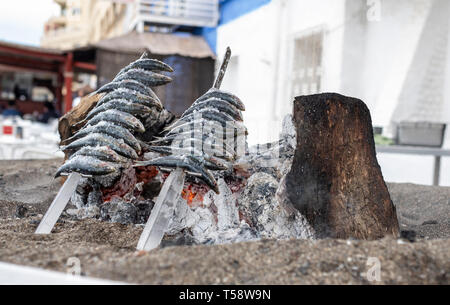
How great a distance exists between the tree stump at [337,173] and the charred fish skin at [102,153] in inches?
24.7

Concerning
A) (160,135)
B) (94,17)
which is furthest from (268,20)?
(94,17)

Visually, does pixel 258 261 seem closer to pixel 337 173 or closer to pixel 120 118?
pixel 337 173

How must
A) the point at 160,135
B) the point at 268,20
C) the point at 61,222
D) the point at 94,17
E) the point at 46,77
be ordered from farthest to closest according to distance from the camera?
1. the point at 94,17
2. the point at 46,77
3. the point at 268,20
4. the point at 160,135
5. the point at 61,222

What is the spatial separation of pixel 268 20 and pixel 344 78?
2.14 m

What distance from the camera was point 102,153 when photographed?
1.50m

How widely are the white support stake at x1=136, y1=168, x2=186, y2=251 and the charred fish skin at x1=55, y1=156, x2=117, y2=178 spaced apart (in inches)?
9.3

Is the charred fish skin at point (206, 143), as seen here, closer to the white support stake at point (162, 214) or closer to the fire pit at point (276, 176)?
the fire pit at point (276, 176)

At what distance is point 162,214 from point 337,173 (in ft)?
2.03

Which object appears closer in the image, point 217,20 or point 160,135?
point 160,135

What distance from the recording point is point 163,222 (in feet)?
4.42

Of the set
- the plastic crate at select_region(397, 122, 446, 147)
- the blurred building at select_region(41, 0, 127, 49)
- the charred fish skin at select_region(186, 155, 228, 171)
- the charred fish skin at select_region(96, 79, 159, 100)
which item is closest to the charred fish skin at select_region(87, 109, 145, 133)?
the charred fish skin at select_region(96, 79, 159, 100)

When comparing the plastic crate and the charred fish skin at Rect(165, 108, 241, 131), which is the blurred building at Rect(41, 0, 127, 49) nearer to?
the plastic crate
